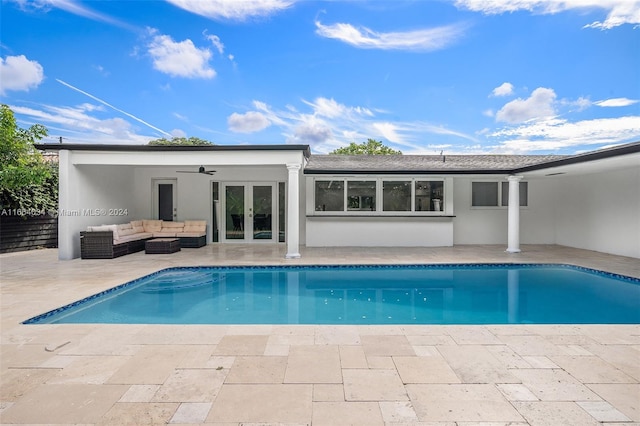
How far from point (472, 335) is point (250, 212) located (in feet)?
30.0

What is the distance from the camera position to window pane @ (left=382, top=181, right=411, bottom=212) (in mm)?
11500

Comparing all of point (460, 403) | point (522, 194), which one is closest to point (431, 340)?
point (460, 403)

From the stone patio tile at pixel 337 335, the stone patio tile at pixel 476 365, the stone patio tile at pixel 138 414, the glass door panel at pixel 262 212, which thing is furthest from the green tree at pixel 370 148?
the stone patio tile at pixel 138 414

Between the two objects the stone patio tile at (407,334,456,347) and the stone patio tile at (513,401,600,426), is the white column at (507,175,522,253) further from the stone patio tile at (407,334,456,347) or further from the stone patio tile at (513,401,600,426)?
the stone patio tile at (513,401,600,426)

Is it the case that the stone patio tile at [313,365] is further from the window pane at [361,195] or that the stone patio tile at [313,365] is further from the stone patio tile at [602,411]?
the window pane at [361,195]

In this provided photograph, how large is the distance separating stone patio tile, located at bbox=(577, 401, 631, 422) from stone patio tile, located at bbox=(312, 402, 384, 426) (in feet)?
4.66

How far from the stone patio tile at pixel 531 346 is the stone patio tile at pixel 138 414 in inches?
121

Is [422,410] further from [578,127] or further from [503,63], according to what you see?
[578,127]

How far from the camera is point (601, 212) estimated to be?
33.7 ft

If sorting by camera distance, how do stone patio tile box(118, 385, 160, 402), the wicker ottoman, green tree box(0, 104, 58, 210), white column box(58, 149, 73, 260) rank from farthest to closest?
the wicker ottoman → white column box(58, 149, 73, 260) → green tree box(0, 104, 58, 210) → stone patio tile box(118, 385, 160, 402)

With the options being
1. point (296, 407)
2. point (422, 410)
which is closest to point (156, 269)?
point (296, 407)

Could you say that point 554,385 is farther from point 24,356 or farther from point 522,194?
point 522,194

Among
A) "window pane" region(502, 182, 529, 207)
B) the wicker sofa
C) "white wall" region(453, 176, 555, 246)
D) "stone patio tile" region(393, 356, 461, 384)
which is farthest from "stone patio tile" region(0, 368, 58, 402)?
"window pane" region(502, 182, 529, 207)

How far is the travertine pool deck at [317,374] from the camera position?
239cm
